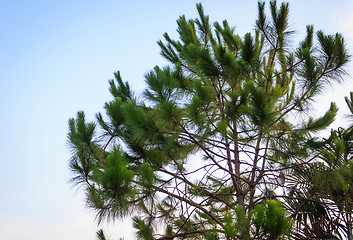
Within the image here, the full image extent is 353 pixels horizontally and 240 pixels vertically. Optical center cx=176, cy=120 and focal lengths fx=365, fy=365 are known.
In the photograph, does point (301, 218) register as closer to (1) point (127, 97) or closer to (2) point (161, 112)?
(2) point (161, 112)

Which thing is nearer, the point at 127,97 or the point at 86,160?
the point at 86,160

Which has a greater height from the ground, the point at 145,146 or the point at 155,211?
the point at 145,146

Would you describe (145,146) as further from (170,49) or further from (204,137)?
(170,49)

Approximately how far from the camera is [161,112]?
14.8ft

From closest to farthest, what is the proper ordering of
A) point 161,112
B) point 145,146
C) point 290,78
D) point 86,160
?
point 161,112 → point 86,160 → point 145,146 → point 290,78

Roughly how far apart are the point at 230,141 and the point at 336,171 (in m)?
1.52

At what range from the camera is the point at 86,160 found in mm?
4984

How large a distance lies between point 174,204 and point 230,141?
1296mm

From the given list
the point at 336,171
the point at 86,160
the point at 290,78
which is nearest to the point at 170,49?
the point at 290,78

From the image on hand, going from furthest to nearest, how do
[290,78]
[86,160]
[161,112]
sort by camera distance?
[290,78], [86,160], [161,112]

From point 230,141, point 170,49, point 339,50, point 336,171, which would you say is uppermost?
point 170,49

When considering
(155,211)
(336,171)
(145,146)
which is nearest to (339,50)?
(336,171)

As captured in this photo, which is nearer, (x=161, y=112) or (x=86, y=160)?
(x=161, y=112)

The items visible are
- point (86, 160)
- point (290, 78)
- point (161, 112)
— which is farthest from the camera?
point (290, 78)
